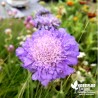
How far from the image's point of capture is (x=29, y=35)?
1.98 m

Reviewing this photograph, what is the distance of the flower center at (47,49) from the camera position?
0.94 metres

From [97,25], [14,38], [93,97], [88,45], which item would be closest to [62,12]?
[97,25]

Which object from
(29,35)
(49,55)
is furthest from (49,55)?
(29,35)

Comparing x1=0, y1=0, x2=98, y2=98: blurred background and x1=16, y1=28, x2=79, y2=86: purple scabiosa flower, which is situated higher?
x1=16, y1=28, x2=79, y2=86: purple scabiosa flower

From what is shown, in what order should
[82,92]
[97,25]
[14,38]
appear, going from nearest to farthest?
[82,92], [14,38], [97,25]

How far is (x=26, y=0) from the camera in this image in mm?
2996

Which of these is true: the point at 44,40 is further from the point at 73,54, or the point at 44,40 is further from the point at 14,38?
the point at 14,38

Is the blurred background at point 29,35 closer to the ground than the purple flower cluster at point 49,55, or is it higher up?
closer to the ground

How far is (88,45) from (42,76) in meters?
1.44

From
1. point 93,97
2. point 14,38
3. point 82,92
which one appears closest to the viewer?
point 82,92

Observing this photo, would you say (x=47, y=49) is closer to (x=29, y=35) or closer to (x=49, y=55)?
(x=49, y=55)

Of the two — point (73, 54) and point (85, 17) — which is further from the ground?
point (73, 54)

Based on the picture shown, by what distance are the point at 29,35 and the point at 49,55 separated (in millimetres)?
1037

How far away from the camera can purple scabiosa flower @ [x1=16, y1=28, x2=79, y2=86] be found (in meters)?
0.91
